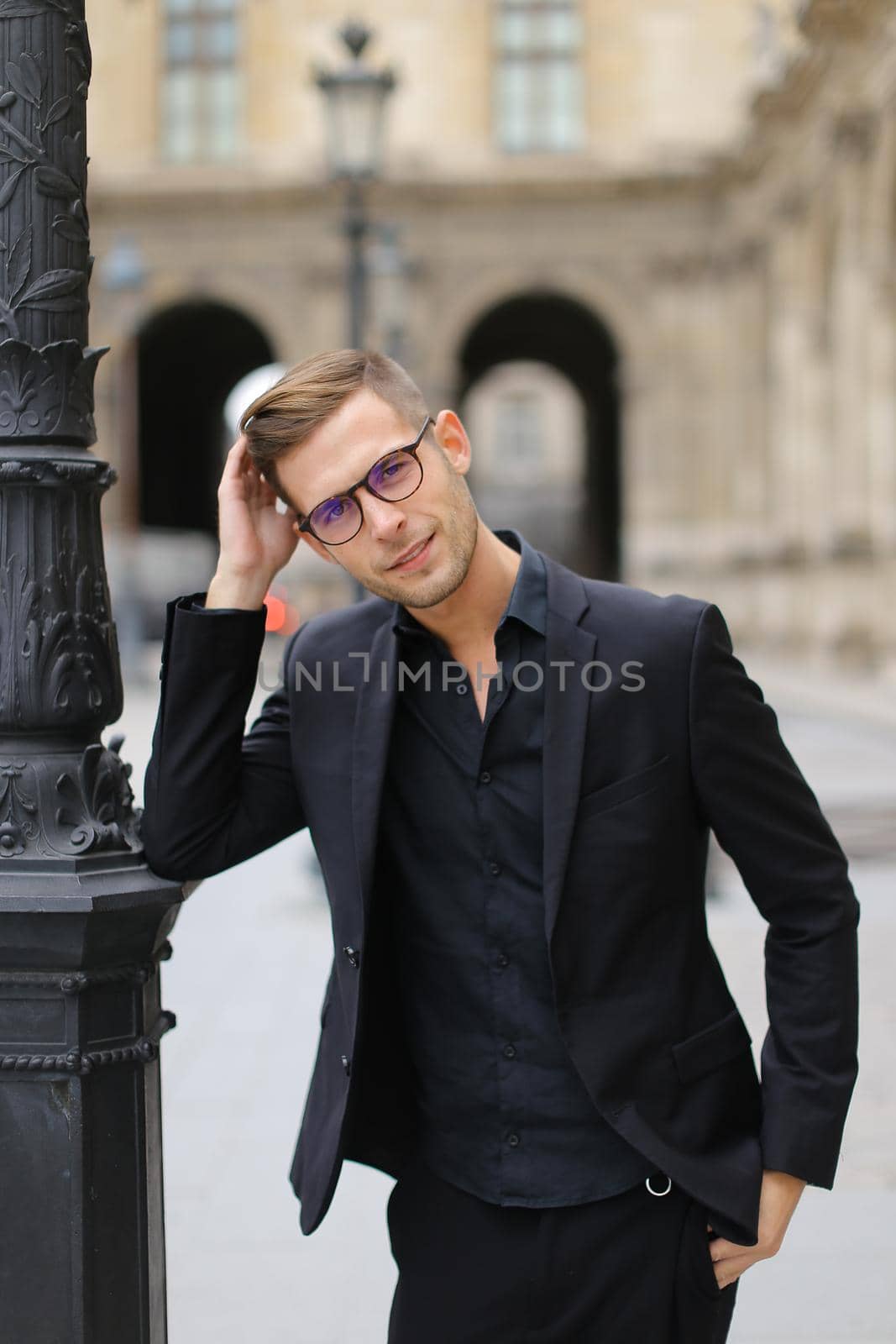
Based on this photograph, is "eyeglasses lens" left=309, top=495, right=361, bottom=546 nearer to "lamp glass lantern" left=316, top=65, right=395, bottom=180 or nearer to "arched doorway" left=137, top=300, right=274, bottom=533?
"lamp glass lantern" left=316, top=65, right=395, bottom=180

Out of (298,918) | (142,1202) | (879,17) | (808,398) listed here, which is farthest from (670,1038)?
(808,398)

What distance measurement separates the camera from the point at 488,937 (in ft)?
6.40

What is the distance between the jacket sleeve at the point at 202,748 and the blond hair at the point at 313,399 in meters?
0.24

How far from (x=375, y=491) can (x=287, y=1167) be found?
288 centimetres

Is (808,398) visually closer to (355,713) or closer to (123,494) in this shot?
(123,494)

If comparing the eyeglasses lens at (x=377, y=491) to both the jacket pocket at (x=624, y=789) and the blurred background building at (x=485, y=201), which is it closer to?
the jacket pocket at (x=624, y=789)

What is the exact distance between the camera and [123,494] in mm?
27969

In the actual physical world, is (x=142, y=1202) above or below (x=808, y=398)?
below

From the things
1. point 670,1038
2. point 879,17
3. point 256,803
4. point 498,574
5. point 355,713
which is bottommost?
point 670,1038

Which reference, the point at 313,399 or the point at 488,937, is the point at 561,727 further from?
the point at 313,399

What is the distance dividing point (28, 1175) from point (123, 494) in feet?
87.5

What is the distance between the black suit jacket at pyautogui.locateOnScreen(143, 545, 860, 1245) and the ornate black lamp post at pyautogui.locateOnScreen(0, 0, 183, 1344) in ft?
0.51

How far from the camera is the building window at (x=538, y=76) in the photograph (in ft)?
93.1

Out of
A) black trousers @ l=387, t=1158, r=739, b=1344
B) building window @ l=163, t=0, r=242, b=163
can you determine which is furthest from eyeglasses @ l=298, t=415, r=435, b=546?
building window @ l=163, t=0, r=242, b=163
